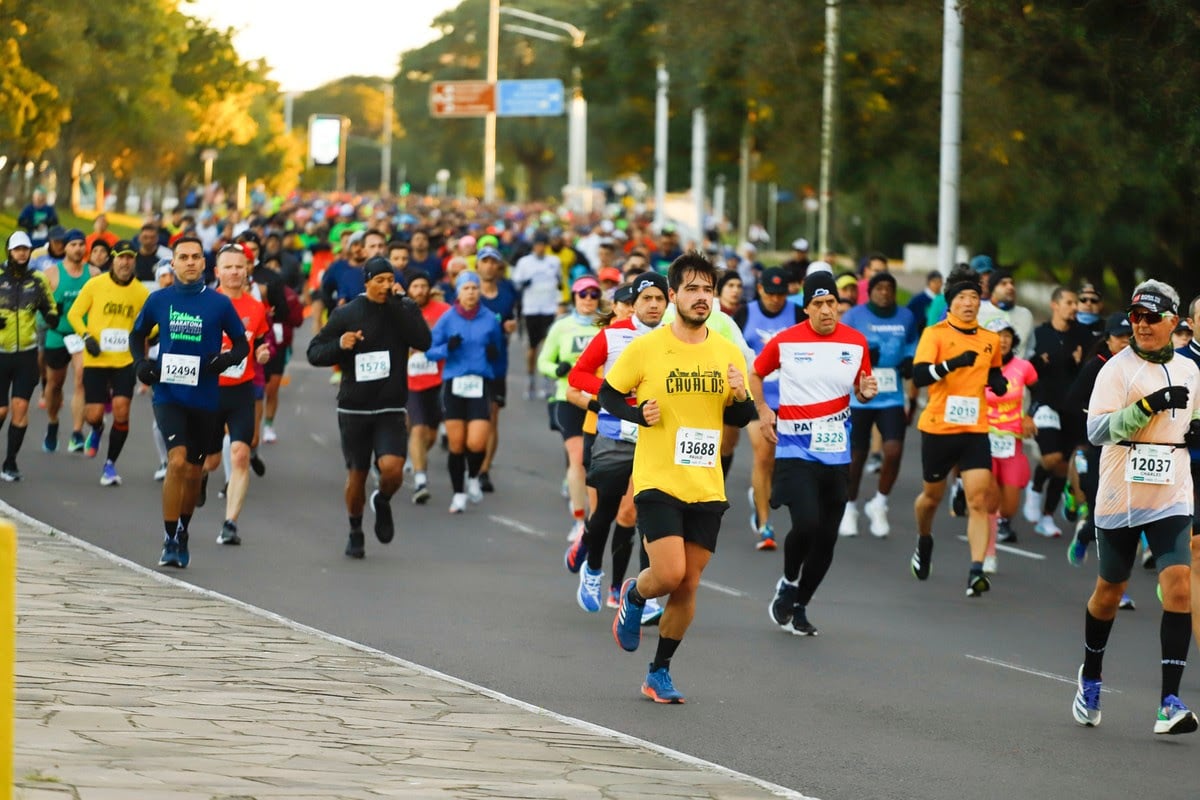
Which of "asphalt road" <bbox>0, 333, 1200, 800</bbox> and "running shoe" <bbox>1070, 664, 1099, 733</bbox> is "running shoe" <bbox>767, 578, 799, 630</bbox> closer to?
"asphalt road" <bbox>0, 333, 1200, 800</bbox>

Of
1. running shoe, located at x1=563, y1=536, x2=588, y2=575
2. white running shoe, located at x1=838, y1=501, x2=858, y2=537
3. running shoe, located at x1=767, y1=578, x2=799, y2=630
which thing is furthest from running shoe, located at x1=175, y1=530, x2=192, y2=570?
white running shoe, located at x1=838, y1=501, x2=858, y2=537

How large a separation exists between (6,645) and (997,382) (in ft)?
29.4

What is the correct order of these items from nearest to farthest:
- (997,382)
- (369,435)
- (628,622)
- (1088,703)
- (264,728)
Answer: (264,728) → (1088,703) → (628,622) → (997,382) → (369,435)

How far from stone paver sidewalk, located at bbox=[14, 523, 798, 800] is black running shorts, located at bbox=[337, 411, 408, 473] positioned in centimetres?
313

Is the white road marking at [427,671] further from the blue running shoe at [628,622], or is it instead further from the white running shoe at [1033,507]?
the white running shoe at [1033,507]

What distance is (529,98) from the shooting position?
97500mm

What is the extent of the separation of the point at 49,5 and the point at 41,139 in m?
6.67

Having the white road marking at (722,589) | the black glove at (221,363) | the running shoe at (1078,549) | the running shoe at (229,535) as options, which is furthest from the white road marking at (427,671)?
the running shoe at (1078,549)

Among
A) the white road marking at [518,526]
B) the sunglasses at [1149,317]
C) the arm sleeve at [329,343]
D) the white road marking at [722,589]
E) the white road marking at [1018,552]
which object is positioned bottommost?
the white road marking at [1018,552]

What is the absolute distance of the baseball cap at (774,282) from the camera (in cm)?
1644

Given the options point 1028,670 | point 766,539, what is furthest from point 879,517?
point 1028,670

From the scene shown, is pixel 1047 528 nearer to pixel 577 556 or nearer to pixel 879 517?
pixel 879 517

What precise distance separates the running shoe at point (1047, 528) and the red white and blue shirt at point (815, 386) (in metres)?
5.80

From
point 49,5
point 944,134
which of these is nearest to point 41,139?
point 49,5
